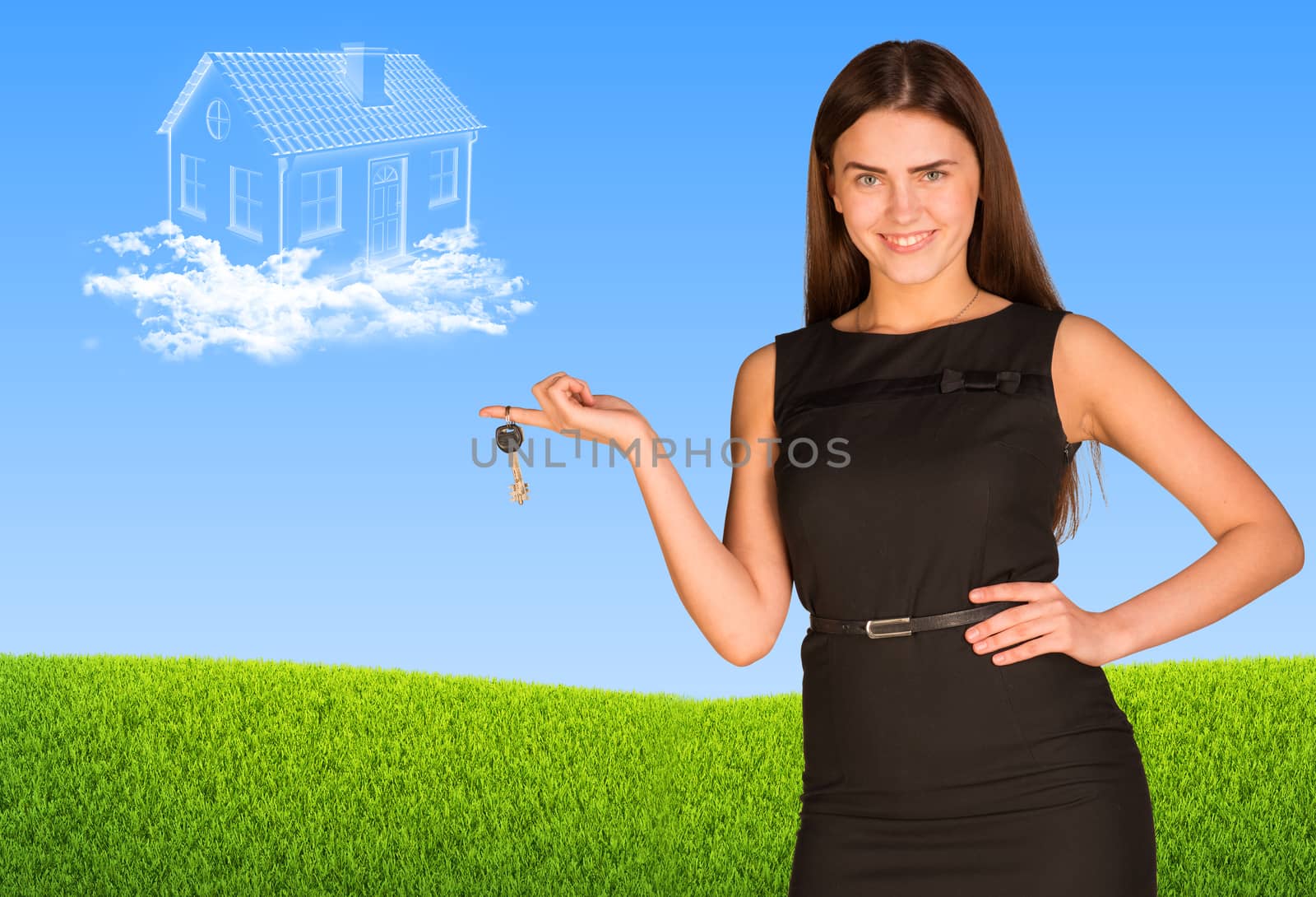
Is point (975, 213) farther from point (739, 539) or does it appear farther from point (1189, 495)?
point (739, 539)

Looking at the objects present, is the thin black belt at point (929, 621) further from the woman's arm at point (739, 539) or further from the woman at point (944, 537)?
the woman's arm at point (739, 539)

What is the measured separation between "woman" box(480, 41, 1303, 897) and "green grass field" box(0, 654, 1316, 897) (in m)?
4.20

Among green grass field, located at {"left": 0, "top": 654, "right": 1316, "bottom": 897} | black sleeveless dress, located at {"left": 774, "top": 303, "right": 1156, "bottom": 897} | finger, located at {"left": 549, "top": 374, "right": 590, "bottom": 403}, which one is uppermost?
finger, located at {"left": 549, "top": 374, "right": 590, "bottom": 403}

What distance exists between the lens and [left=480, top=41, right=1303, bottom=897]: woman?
263cm

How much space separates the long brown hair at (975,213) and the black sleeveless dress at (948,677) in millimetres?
217

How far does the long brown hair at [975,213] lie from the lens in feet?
9.50

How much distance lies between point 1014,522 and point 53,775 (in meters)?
7.15

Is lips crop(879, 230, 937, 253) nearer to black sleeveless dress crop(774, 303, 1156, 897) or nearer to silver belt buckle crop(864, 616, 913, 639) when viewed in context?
black sleeveless dress crop(774, 303, 1156, 897)

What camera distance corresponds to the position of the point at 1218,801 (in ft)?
24.5

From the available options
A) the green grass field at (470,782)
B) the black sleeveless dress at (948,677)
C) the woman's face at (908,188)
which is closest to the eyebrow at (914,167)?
the woman's face at (908,188)

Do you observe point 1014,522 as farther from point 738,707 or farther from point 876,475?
point 738,707

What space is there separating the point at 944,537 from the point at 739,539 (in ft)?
1.75

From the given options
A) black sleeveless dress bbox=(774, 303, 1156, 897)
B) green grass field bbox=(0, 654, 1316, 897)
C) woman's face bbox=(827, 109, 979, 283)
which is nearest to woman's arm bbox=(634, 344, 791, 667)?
black sleeveless dress bbox=(774, 303, 1156, 897)

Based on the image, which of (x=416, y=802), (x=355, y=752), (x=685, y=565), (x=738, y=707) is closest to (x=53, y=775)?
(x=355, y=752)
